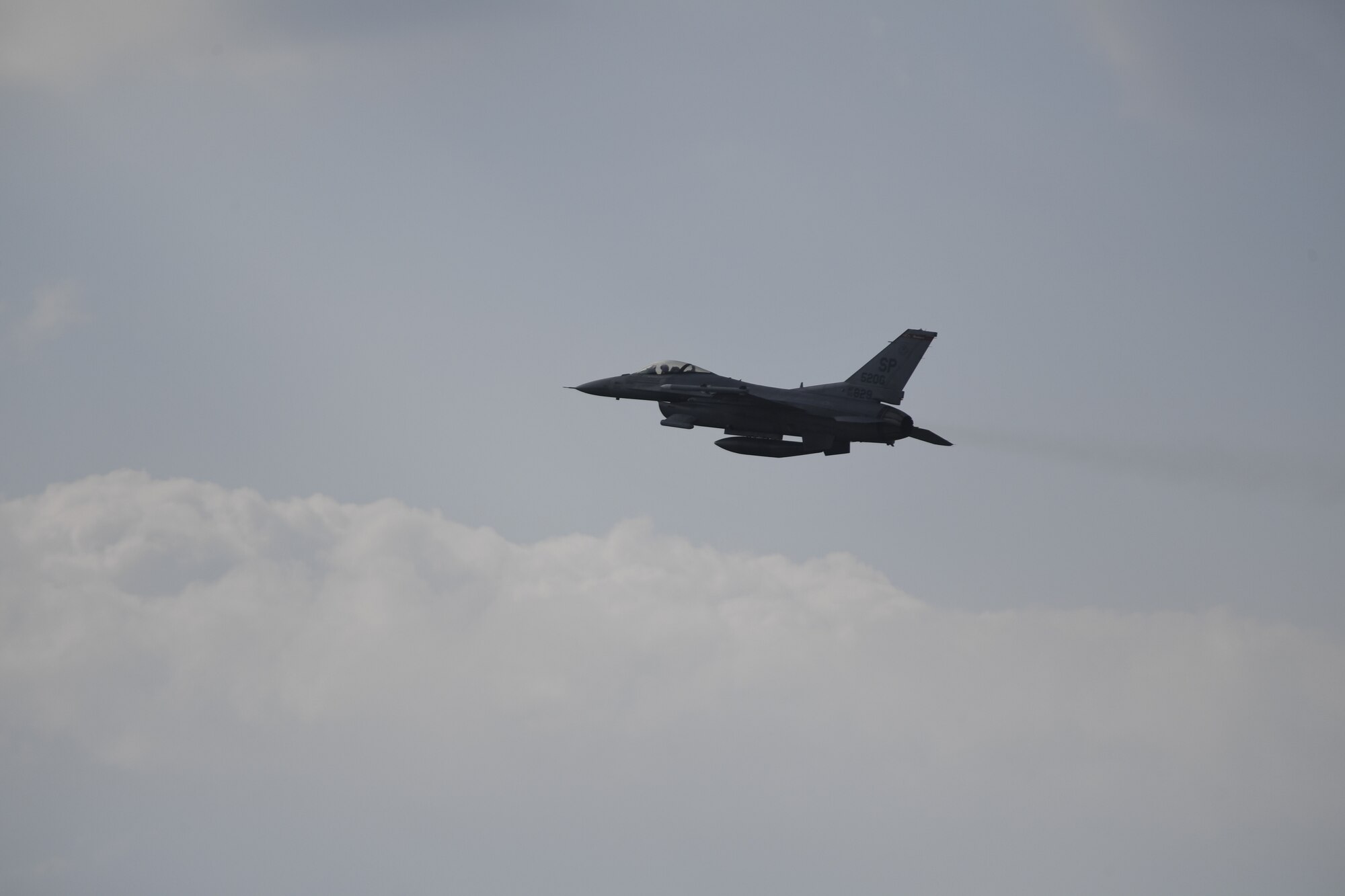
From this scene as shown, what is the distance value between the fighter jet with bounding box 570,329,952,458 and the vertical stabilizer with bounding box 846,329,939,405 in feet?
0.12

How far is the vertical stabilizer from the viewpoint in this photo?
6009 cm

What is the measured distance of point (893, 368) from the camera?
60.3m

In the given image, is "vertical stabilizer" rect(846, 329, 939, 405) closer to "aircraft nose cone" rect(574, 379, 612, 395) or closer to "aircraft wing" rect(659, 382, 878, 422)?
"aircraft wing" rect(659, 382, 878, 422)

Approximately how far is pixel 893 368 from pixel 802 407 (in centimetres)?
555

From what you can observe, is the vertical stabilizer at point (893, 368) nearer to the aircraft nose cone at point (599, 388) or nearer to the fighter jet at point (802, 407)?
the fighter jet at point (802, 407)

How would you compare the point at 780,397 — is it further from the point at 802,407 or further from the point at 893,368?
the point at 893,368

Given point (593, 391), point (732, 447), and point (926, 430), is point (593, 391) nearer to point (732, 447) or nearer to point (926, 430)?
point (732, 447)

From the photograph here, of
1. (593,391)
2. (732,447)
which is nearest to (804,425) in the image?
(732,447)

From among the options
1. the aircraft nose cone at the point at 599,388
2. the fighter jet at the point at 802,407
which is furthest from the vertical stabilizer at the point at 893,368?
the aircraft nose cone at the point at 599,388

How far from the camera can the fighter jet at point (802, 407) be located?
5862cm

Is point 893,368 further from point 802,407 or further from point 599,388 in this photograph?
point 599,388

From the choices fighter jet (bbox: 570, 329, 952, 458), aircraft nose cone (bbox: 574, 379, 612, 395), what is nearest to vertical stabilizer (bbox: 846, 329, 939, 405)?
fighter jet (bbox: 570, 329, 952, 458)

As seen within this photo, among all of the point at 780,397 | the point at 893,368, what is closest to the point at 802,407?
the point at 780,397

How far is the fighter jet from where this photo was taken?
58625 mm
